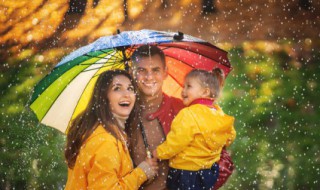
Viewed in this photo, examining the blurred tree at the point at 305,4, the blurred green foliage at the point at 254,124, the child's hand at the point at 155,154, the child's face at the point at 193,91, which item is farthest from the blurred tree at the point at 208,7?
the child's hand at the point at 155,154

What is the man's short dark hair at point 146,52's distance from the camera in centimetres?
359

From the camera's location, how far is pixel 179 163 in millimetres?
3443

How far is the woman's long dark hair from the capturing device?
10.9ft

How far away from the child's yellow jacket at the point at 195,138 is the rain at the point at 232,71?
2.87 metres

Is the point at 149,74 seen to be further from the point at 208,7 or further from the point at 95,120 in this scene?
the point at 208,7

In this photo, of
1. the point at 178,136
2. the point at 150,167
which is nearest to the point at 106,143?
the point at 150,167

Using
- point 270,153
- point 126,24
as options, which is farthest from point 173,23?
point 270,153

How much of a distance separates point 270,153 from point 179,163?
3.12m

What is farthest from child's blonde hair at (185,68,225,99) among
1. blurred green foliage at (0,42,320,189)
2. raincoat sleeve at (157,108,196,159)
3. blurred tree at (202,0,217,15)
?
blurred tree at (202,0,217,15)

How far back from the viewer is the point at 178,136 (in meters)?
3.34

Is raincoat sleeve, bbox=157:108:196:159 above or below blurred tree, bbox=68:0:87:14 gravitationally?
below

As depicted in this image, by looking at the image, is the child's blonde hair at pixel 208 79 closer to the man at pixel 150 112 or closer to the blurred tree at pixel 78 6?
the man at pixel 150 112

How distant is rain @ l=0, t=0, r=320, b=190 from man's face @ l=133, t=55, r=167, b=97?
2.88 metres

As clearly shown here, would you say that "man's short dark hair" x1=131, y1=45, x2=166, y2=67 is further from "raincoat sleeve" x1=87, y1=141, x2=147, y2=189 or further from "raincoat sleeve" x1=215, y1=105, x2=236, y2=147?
"raincoat sleeve" x1=87, y1=141, x2=147, y2=189
